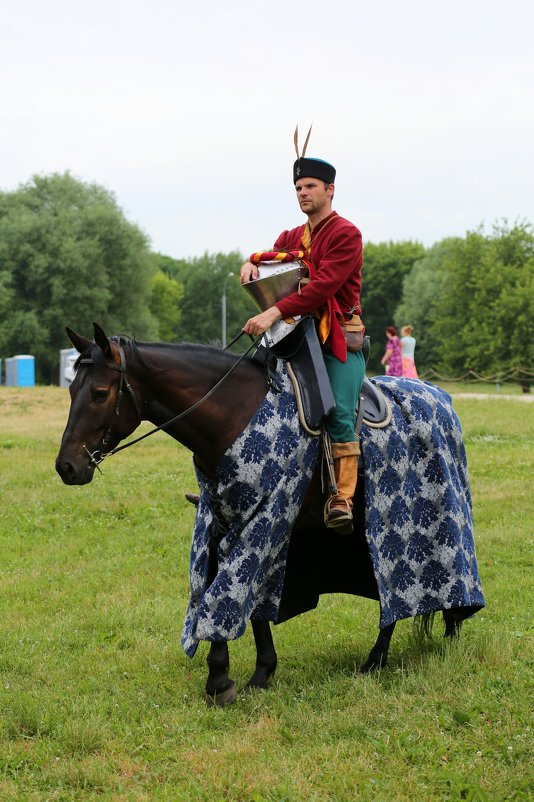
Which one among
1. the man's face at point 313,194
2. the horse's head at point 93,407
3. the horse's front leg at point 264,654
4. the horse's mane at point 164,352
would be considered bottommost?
the horse's front leg at point 264,654

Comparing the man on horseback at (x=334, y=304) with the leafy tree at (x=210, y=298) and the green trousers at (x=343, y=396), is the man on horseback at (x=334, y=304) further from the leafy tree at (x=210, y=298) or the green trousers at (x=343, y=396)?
the leafy tree at (x=210, y=298)

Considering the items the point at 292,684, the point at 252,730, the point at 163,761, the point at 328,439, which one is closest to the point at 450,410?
the point at 328,439

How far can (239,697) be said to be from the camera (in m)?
5.98

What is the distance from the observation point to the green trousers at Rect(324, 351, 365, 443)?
5.89 metres

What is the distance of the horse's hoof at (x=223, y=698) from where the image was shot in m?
5.86

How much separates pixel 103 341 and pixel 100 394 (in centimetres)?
31

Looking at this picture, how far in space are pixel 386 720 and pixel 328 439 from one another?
5.60 ft

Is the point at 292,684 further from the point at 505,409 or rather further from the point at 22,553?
the point at 505,409

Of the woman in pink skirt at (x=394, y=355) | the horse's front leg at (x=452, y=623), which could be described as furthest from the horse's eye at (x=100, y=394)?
the woman in pink skirt at (x=394, y=355)

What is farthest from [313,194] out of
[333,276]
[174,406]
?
[174,406]

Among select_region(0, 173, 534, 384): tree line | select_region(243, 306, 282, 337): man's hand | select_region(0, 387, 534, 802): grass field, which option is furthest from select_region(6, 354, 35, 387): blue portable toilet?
select_region(243, 306, 282, 337): man's hand

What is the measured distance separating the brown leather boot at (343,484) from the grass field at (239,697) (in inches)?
43.4

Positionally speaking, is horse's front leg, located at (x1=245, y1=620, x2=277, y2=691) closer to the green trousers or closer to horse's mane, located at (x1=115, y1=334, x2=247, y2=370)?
the green trousers

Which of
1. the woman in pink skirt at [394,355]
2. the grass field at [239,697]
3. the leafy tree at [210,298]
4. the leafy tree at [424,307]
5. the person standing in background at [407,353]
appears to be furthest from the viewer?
the leafy tree at [210,298]
